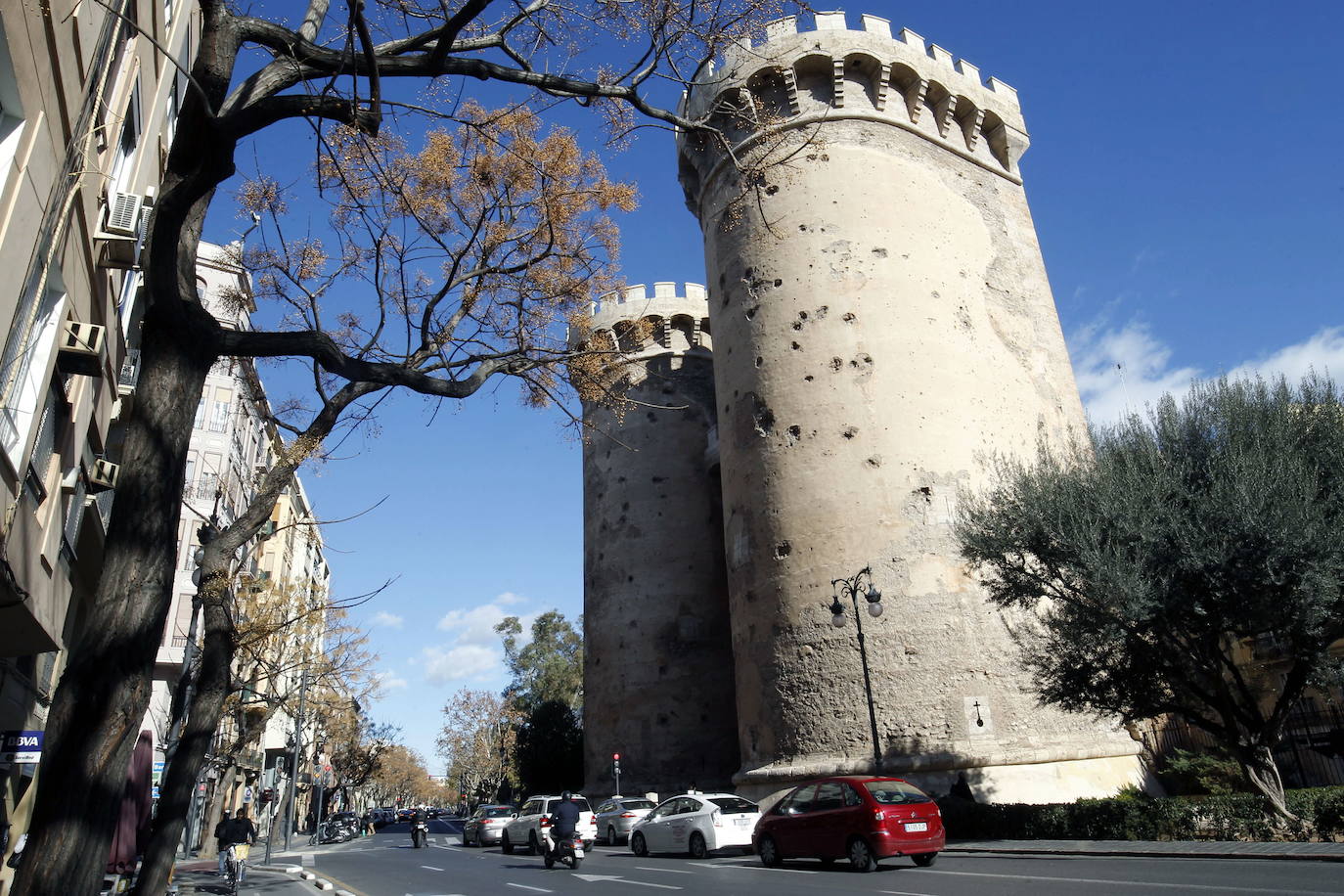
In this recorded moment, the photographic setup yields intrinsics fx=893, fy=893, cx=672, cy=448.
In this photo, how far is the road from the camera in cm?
804

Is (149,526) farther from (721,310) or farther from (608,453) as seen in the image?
(608,453)

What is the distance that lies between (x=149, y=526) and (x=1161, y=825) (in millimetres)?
13655

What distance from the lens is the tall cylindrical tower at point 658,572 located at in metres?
30.0

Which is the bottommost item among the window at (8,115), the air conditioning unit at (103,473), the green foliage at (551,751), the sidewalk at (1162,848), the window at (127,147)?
the sidewalk at (1162,848)

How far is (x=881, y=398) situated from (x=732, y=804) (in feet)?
31.3

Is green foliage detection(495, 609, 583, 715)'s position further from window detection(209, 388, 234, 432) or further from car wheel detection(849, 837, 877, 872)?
car wheel detection(849, 837, 877, 872)

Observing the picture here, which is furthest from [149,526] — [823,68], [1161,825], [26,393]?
[823,68]

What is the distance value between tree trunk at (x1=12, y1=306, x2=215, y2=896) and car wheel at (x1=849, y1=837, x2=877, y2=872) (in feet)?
31.6

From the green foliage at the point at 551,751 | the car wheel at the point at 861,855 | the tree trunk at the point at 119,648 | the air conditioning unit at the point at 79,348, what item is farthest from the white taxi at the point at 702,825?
the green foliage at the point at 551,751

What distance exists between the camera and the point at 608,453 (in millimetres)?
34250

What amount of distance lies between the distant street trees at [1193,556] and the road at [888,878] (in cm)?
335

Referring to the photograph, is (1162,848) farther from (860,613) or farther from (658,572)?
(658,572)

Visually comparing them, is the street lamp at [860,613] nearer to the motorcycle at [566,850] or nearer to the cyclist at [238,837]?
the motorcycle at [566,850]

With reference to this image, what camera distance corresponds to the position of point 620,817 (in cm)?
2359
